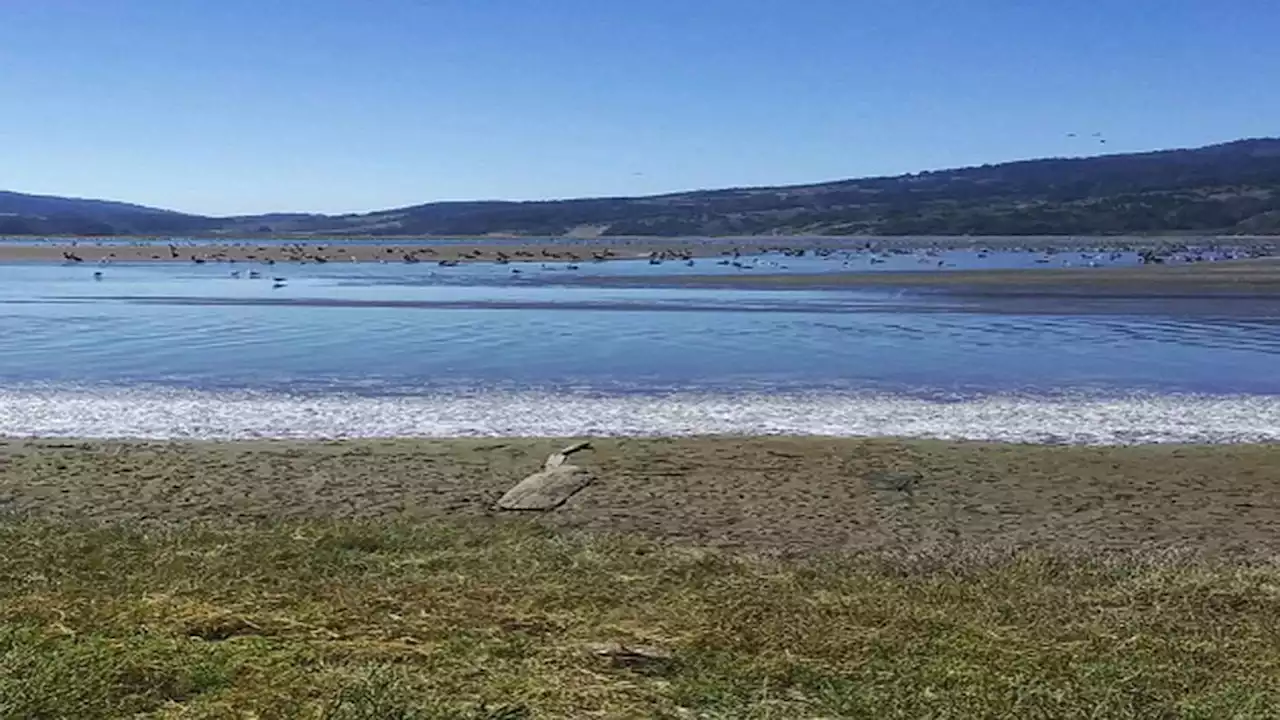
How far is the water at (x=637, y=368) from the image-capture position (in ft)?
49.5

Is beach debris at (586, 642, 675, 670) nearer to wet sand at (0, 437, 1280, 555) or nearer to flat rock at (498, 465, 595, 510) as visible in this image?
wet sand at (0, 437, 1280, 555)

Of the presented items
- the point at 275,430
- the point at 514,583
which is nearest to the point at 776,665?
the point at 514,583

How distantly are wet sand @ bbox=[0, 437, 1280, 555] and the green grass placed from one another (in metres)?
0.99

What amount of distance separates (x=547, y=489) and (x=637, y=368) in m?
9.43

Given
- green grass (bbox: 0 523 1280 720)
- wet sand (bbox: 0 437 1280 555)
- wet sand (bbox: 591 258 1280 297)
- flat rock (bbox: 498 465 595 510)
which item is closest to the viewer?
green grass (bbox: 0 523 1280 720)

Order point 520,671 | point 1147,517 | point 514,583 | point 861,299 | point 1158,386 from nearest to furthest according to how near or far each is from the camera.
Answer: point 520,671
point 514,583
point 1147,517
point 1158,386
point 861,299

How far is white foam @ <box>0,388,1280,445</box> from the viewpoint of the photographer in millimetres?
14344

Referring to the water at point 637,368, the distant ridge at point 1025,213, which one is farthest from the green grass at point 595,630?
the distant ridge at point 1025,213

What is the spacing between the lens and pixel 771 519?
10164mm

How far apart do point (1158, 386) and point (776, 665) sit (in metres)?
13.7

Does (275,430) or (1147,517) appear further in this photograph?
(275,430)

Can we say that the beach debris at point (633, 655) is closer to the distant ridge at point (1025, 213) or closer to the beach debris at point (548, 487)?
the beach debris at point (548, 487)

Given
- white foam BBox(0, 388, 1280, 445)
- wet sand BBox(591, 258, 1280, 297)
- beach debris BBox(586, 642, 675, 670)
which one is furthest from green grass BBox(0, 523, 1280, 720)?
wet sand BBox(591, 258, 1280, 297)

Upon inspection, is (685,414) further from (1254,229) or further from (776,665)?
(1254,229)
